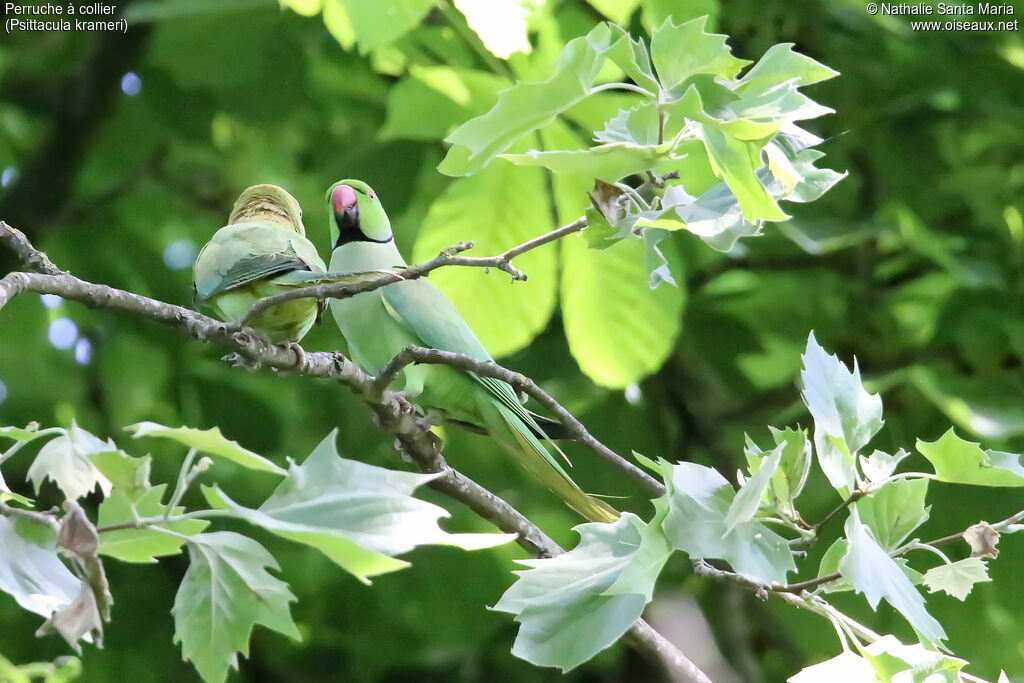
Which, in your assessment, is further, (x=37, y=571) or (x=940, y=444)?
(x=940, y=444)

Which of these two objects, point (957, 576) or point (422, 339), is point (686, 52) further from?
point (422, 339)

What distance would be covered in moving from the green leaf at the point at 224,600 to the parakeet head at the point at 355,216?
96cm

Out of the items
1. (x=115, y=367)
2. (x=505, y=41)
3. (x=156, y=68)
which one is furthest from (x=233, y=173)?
(x=505, y=41)

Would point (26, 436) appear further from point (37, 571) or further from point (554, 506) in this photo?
point (554, 506)

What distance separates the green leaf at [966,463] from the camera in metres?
1.23

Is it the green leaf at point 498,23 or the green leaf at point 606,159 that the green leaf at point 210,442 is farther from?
the green leaf at point 498,23

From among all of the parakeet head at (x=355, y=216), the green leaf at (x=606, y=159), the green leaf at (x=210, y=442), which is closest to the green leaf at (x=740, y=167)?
the green leaf at (x=606, y=159)

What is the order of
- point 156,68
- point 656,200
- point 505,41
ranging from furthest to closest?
point 156,68, point 505,41, point 656,200

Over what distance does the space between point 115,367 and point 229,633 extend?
8.02 feet

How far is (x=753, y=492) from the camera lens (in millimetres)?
1096

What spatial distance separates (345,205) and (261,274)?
551mm

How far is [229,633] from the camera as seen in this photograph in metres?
1.07

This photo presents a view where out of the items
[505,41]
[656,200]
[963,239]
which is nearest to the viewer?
[656,200]

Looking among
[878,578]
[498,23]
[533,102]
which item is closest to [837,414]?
[878,578]
